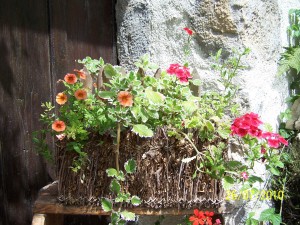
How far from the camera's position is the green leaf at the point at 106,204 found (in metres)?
1.42

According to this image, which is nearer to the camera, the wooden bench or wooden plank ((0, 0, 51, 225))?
the wooden bench

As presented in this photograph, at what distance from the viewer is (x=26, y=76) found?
5.76 ft

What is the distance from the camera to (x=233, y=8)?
73.1 inches

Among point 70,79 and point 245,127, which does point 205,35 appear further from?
point 70,79

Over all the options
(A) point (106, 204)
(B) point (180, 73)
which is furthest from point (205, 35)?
(A) point (106, 204)

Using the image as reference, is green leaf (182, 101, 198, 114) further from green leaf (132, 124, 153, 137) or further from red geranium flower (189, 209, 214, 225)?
red geranium flower (189, 209, 214, 225)

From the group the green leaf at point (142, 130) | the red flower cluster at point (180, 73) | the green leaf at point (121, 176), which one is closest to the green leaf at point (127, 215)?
the green leaf at point (121, 176)

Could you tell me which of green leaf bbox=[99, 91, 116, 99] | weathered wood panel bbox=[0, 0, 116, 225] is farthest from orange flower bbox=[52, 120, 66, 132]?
weathered wood panel bbox=[0, 0, 116, 225]

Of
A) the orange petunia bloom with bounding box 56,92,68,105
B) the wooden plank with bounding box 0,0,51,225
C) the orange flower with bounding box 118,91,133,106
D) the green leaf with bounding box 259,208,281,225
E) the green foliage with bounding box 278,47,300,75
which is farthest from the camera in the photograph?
the green foliage with bounding box 278,47,300,75

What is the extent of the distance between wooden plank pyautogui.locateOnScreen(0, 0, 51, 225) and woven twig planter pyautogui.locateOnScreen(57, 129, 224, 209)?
33cm

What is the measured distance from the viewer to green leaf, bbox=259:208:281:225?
1.81 metres

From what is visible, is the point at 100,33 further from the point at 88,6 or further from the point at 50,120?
the point at 50,120

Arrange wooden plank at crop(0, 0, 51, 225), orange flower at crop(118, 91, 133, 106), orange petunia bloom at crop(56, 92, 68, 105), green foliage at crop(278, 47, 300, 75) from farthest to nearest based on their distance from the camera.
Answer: green foliage at crop(278, 47, 300, 75) → wooden plank at crop(0, 0, 51, 225) → orange petunia bloom at crop(56, 92, 68, 105) → orange flower at crop(118, 91, 133, 106)

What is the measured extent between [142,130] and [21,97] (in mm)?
627
